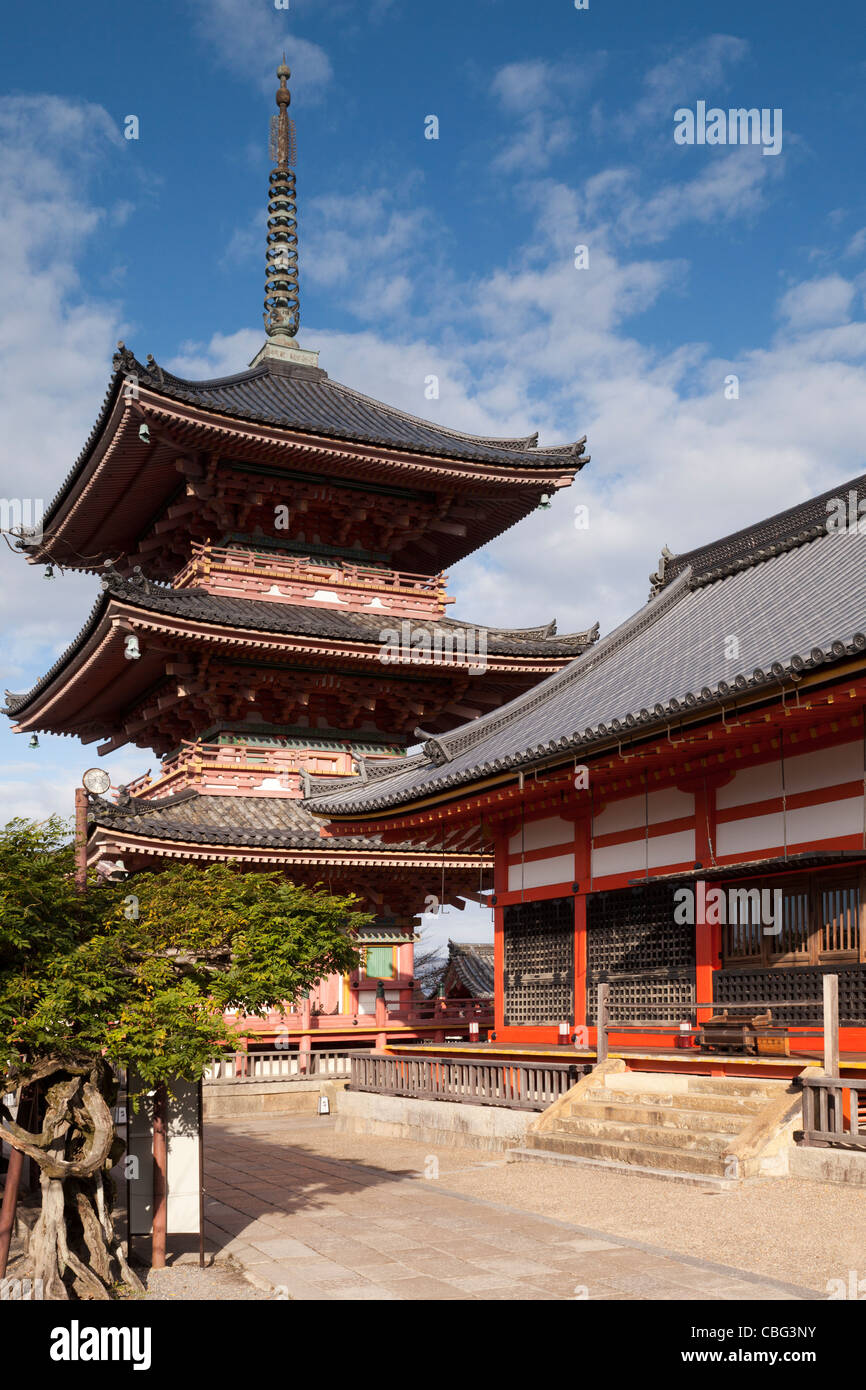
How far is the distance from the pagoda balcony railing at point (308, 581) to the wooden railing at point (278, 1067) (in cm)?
922

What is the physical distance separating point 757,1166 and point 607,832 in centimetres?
639

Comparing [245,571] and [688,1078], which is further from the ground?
[245,571]

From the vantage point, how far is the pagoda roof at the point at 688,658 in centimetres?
1370

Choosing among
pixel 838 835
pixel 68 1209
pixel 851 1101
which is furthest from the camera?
pixel 838 835

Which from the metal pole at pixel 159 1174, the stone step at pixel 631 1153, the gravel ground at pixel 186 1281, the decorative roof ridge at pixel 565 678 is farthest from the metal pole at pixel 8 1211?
the decorative roof ridge at pixel 565 678

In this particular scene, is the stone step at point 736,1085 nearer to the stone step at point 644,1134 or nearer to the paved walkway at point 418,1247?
the stone step at point 644,1134

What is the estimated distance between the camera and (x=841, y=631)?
1357cm

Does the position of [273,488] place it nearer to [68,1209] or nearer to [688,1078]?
[688,1078]

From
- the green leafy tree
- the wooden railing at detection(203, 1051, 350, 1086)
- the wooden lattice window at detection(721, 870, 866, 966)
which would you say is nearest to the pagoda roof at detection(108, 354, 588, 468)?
the wooden railing at detection(203, 1051, 350, 1086)

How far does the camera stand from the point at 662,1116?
1316cm

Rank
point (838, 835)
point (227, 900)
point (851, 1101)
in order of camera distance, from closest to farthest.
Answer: point (227, 900) < point (851, 1101) < point (838, 835)

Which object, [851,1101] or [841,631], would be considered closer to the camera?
[851,1101]

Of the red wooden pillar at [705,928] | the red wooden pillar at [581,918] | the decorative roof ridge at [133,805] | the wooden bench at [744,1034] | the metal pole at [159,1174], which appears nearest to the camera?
the metal pole at [159,1174]

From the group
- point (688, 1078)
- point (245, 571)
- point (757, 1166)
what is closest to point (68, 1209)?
point (757, 1166)
